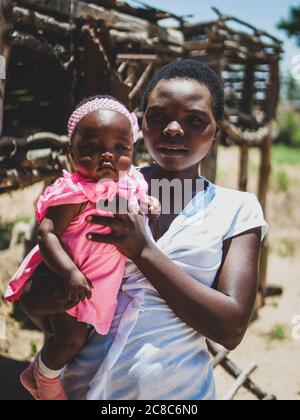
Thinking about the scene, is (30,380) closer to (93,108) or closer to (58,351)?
(58,351)

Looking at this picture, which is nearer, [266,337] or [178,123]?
[178,123]

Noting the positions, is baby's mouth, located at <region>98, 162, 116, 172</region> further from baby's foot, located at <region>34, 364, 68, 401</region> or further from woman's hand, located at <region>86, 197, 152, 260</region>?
baby's foot, located at <region>34, 364, 68, 401</region>

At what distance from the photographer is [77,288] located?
4.65 ft

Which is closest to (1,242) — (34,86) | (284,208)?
(34,86)

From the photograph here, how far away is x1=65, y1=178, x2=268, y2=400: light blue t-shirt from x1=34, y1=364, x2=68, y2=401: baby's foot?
0.03 m

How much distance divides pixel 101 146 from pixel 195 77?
362 mm

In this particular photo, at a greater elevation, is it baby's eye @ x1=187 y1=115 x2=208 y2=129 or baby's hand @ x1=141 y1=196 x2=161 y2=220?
baby's eye @ x1=187 y1=115 x2=208 y2=129

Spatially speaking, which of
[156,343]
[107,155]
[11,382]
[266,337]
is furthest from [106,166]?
[266,337]

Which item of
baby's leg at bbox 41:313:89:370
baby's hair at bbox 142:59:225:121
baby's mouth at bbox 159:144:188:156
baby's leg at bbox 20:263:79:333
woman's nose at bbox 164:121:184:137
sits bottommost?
baby's leg at bbox 41:313:89:370

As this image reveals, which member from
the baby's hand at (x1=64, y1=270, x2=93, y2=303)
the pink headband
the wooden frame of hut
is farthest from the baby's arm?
the wooden frame of hut

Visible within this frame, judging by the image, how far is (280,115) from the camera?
2581 centimetres

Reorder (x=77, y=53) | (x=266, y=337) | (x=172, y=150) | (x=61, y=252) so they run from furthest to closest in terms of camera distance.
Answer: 1. (x=266, y=337)
2. (x=77, y=53)
3. (x=172, y=150)
4. (x=61, y=252)

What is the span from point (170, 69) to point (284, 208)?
12.1m

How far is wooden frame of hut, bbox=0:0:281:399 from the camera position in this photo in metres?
3.30
